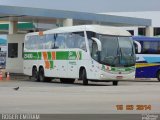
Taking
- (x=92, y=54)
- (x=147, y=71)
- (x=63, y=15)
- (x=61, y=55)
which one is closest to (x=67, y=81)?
(x=61, y=55)

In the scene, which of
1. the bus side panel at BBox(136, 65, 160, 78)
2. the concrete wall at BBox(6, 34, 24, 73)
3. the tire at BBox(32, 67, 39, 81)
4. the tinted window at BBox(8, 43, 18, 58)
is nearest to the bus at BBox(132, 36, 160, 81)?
the bus side panel at BBox(136, 65, 160, 78)

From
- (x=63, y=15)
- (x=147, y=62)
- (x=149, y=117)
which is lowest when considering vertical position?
(x=149, y=117)

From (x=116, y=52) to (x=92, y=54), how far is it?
1.36m

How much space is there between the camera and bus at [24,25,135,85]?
1188 inches

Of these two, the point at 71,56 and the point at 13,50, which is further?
the point at 13,50

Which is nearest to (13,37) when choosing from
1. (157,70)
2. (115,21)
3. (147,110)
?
(115,21)

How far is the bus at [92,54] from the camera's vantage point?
99.0ft

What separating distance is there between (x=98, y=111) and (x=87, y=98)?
4571mm

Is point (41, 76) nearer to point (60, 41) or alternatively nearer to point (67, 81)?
point (67, 81)

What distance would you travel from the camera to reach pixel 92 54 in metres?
30.3

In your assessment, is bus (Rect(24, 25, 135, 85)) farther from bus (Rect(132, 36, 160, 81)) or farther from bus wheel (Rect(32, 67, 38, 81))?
bus (Rect(132, 36, 160, 81))

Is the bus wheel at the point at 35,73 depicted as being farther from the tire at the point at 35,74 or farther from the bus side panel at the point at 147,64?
the bus side panel at the point at 147,64

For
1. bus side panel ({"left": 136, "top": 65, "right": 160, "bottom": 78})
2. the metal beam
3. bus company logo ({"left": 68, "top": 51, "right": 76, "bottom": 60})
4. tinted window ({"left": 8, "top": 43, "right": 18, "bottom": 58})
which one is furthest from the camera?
tinted window ({"left": 8, "top": 43, "right": 18, "bottom": 58})

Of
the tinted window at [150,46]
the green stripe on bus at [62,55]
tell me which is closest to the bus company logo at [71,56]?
the green stripe on bus at [62,55]
